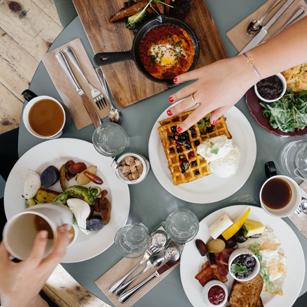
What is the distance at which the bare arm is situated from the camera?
1.38 m

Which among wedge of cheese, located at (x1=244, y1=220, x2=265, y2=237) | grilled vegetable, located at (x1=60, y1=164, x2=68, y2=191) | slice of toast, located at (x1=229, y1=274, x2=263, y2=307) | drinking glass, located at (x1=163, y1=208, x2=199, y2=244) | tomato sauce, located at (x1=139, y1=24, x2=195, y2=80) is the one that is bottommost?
slice of toast, located at (x1=229, y1=274, x2=263, y2=307)

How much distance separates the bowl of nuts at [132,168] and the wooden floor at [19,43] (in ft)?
4.06

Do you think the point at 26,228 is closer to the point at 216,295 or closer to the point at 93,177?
the point at 93,177

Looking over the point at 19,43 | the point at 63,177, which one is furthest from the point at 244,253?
the point at 19,43

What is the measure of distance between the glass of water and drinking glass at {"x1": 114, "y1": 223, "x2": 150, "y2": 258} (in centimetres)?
33

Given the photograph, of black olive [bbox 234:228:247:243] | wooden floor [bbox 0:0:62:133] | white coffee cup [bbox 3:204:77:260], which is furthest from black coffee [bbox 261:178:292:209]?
wooden floor [bbox 0:0:62:133]

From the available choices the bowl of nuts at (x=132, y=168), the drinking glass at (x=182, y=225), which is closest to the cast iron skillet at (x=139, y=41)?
the bowl of nuts at (x=132, y=168)

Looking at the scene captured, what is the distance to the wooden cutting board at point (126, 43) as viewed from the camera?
67.8 inches

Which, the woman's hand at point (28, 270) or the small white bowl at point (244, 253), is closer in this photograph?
the woman's hand at point (28, 270)

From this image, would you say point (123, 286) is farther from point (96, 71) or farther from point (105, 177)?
point (96, 71)

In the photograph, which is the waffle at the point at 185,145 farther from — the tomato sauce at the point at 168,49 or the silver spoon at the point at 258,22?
the silver spoon at the point at 258,22

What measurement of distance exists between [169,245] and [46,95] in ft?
2.83

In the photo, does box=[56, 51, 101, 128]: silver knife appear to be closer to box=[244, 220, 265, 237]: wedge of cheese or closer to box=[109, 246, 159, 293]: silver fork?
box=[109, 246, 159, 293]: silver fork

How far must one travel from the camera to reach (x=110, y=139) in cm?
168
